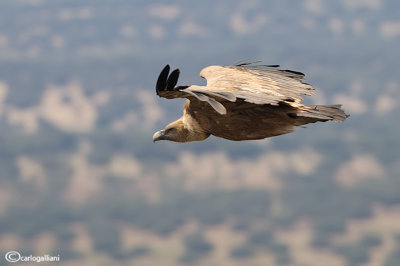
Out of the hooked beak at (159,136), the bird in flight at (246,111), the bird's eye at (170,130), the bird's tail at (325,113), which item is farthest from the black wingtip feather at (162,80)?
the hooked beak at (159,136)

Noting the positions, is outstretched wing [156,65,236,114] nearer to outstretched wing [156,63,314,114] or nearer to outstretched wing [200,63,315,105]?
outstretched wing [156,63,314,114]

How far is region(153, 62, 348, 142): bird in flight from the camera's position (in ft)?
34.6

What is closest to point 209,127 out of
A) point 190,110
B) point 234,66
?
point 190,110

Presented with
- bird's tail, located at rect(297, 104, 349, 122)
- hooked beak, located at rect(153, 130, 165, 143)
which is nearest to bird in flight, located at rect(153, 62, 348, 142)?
bird's tail, located at rect(297, 104, 349, 122)

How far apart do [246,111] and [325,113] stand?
122 centimetres

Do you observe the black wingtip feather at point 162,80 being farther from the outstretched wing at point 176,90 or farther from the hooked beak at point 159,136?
the hooked beak at point 159,136

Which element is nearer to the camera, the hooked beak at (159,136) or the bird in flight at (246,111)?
the bird in flight at (246,111)

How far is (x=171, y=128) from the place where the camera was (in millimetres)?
12930

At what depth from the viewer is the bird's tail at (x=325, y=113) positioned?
436 inches

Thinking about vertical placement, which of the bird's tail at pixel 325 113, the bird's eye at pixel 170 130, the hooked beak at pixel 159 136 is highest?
the hooked beak at pixel 159 136

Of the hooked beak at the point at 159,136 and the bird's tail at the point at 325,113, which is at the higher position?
the hooked beak at the point at 159,136

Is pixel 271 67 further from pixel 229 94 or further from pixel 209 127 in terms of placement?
pixel 229 94

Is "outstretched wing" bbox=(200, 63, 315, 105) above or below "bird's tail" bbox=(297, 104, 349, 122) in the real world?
above

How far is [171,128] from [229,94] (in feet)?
10.3
